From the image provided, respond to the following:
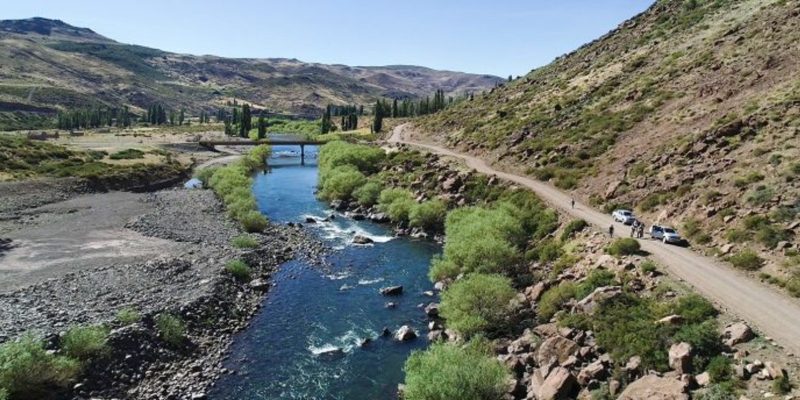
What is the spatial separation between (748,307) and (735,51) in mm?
72936

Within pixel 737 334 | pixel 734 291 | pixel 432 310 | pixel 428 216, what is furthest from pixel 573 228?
pixel 737 334

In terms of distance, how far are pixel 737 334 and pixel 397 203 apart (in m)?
55.8

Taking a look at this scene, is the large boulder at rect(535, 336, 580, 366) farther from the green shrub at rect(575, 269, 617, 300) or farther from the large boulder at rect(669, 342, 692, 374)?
the green shrub at rect(575, 269, 617, 300)

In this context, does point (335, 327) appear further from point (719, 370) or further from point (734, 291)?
point (734, 291)

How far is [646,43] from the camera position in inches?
4897

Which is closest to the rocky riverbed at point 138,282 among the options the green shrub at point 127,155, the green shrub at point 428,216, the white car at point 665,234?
the green shrub at point 428,216

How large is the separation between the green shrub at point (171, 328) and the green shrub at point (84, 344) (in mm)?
3824

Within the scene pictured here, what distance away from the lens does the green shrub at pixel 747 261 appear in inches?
1480

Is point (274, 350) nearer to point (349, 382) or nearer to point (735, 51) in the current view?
point (349, 382)

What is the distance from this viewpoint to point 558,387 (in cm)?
2792

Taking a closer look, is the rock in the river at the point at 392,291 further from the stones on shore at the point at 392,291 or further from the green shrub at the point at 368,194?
the green shrub at the point at 368,194

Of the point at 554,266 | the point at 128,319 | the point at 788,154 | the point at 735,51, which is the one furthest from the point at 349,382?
the point at 735,51

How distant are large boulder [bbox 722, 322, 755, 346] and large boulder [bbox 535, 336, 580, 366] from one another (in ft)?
25.3

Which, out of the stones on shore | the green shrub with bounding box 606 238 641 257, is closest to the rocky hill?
the green shrub with bounding box 606 238 641 257
